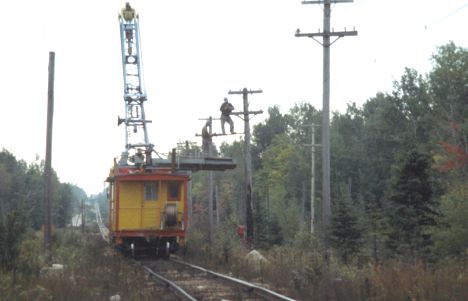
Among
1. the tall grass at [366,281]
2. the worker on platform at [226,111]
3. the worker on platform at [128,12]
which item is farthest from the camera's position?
the worker on platform at [128,12]

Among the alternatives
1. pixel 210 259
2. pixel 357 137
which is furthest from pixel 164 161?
pixel 357 137

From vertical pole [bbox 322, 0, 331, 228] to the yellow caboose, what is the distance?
5327 millimetres

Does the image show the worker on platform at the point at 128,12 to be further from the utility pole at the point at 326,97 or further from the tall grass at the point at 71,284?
the tall grass at the point at 71,284

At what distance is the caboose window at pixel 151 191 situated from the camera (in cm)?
2394

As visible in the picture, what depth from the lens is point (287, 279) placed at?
14859mm

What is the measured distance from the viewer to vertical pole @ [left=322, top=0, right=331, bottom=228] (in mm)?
20641

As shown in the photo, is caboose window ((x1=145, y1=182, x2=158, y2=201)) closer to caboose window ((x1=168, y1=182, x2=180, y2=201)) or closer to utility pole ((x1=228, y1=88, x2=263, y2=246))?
caboose window ((x1=168, y1=182, x2=180, y2=201))

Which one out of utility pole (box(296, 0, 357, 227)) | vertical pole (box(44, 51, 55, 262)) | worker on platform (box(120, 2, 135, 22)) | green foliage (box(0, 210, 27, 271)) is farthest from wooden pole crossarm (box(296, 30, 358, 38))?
worker on platform (box(120, 2, 135, 22))

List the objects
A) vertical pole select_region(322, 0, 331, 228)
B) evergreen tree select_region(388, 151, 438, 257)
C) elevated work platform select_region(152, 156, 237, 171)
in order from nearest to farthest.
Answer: vertical pole select_region(322, 0, 331, 228), elevated work platform select_region(152, 156, 237, 171), evergreen tree select_region(388, 151, 438, 257)

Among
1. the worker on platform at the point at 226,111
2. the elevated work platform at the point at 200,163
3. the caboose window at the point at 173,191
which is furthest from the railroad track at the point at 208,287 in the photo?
the worker on platform at the point at 226,111

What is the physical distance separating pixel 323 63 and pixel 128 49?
17147 mm

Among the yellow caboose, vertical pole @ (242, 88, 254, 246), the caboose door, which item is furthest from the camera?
vertical pole @ (242, 88, 254, 246)

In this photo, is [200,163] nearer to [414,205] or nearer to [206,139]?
[206,139]

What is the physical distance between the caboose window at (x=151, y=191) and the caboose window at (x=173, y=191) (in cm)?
48
